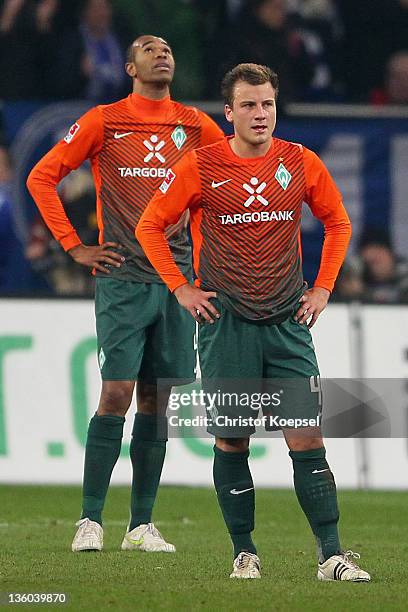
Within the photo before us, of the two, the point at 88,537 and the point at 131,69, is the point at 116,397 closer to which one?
the point at 88,537

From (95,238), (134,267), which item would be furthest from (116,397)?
(95,238)

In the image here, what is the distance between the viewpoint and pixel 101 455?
25.0ft

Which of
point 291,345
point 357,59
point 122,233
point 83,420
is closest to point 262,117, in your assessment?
point 291,345

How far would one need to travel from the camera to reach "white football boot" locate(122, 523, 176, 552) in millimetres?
7527

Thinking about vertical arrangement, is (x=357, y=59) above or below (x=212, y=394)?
above

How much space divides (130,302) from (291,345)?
5.23ft

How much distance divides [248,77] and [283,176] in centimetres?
44

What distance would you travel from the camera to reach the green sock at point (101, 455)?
758 centimetres

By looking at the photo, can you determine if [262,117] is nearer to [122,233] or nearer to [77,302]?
[122,233]

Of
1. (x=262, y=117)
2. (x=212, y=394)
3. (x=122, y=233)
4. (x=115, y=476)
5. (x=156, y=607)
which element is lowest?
(x=115, y=476)

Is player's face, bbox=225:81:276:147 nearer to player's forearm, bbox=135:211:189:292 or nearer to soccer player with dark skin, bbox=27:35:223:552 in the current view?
player's forearm, bbox=135:211:189:292

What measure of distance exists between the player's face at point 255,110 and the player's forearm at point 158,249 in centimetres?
57

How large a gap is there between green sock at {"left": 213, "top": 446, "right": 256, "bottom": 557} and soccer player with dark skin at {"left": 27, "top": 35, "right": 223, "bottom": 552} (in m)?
1.24

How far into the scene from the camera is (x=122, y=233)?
7742 millimetres
